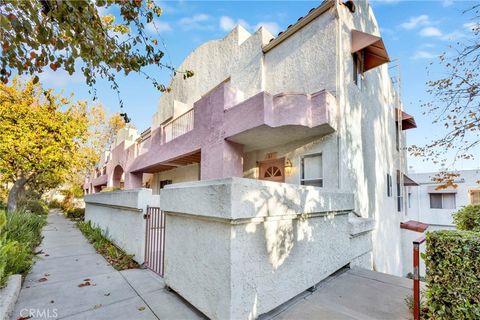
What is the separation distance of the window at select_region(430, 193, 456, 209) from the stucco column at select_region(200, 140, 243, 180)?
72.2ft

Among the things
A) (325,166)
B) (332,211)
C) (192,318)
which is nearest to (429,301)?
(332,211)

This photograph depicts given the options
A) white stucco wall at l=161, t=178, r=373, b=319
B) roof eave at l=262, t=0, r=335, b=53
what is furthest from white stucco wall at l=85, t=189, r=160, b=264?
roof eave at l=262, t=0, r=335, b=53

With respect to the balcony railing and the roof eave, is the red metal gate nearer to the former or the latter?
the balcony railing

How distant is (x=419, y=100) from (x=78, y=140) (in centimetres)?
1712

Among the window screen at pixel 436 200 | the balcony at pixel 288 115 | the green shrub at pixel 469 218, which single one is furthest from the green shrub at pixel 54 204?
the window screen at pixel 436 200

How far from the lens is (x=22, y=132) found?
11391mm

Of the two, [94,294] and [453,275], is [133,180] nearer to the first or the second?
[94,294]

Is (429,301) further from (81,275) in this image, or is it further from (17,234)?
(17,234)

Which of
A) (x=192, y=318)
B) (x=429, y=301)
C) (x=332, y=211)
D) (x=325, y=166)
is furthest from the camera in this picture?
(x=325, y=166)

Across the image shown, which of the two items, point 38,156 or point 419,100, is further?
point 38,156

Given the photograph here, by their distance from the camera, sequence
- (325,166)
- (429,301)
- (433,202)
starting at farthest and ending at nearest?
(433,202) < (325,166) < (429,301)

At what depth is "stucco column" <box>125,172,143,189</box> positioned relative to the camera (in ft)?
49.3

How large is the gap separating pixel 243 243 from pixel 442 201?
25.2 m

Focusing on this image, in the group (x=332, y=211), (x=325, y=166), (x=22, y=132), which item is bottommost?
(x=332, y=211)
